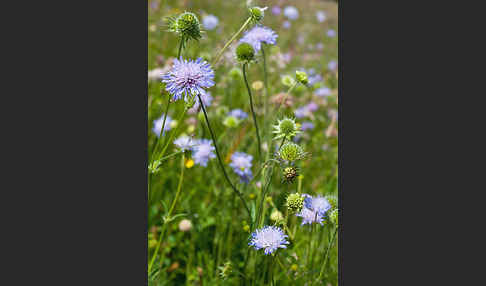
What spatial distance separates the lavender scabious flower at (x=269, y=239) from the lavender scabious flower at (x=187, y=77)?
47 centimetres

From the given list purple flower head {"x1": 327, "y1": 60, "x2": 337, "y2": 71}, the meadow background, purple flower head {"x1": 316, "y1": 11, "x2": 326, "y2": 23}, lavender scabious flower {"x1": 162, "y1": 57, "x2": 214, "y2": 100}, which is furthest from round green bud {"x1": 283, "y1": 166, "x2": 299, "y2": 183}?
purple flower head {"x1": 316, "y1": 11, "x2": 326, "y2": 23}

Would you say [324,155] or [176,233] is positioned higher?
[324,155]

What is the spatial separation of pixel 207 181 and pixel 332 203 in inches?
41.6

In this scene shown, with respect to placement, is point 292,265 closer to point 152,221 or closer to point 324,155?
Result: point 152,221

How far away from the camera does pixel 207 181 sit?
2.25m

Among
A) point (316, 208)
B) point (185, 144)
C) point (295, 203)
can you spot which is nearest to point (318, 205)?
point (316, 208)

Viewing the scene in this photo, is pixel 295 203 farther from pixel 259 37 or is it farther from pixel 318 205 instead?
pixel 259 37

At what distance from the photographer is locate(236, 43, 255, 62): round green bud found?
1.39m

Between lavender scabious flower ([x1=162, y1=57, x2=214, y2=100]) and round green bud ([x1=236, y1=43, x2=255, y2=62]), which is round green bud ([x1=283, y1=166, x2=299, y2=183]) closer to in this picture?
lavender scabious flower ([x1=162, y1=57, x2=214, y2=100])

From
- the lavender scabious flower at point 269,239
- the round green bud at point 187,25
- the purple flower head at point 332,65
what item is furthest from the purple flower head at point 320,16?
the lavender scabious flower at point 269,239

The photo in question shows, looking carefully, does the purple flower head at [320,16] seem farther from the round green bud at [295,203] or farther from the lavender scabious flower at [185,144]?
the round green bud at [295,203]

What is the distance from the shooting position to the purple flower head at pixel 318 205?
126cm

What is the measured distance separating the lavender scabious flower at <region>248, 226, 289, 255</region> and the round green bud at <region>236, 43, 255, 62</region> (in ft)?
2.05

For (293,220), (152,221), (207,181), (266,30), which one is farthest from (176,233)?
(266,30)
